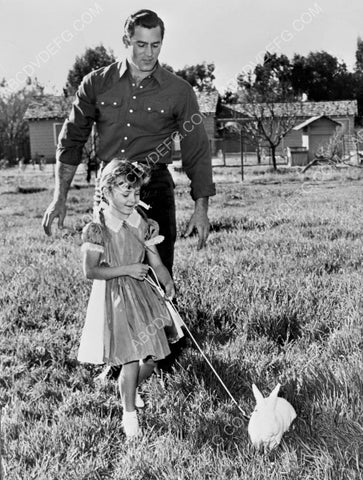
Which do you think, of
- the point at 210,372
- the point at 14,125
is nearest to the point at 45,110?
the point at 14,125

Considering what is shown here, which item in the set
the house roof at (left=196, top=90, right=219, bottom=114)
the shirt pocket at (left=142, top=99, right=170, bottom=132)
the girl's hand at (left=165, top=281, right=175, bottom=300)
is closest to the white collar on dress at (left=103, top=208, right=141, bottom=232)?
the girl's hand at (left=165, top=281, right=175, bottom=300)

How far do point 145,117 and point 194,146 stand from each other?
374 millimetres

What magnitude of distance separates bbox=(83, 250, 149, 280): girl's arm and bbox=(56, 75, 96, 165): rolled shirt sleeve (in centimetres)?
101

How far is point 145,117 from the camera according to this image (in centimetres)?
377

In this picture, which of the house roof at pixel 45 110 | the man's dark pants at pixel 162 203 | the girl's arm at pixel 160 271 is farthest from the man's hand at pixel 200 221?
the house roof at pixel 45 110

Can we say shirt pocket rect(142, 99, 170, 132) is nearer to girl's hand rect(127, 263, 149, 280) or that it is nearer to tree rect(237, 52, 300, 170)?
girl's hand rect(127, 263, 149, 280)

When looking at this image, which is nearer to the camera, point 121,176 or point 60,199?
point 121,176

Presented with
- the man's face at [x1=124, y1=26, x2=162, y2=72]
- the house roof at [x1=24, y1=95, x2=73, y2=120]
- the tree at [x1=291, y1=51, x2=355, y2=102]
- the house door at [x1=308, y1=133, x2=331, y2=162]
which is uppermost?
the tree at [x1=291, y1=51, x2=355, y2=102]

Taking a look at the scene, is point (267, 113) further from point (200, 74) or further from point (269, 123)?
point (200, 74)

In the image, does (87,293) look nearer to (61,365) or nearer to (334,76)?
(61,365)

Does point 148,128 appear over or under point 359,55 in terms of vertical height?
under

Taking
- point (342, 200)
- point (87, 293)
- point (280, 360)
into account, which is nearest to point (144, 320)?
point (280, 360)

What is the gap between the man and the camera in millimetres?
3760

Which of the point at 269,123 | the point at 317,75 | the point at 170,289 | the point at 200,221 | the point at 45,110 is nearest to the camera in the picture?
the point at 170,289
